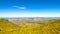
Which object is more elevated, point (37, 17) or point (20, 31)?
point (37, 17)

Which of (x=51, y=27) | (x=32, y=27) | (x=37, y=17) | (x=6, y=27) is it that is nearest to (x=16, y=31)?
(x=6, y=27)

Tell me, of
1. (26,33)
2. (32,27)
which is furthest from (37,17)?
(26,33)

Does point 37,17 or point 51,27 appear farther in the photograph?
point 37,17

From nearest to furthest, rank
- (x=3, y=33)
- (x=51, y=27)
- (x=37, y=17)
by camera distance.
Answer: (x=3, y=33) → (x=51, y=27) → (x=37, y=17)

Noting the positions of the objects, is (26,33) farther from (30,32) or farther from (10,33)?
(10,33)

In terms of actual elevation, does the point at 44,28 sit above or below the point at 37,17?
below

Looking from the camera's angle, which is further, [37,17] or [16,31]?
[37,17]

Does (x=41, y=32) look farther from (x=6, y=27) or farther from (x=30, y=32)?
(x=6, y=27)

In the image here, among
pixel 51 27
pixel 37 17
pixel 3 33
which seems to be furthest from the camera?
pixel 37 17

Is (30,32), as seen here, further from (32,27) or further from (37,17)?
(37,17)
